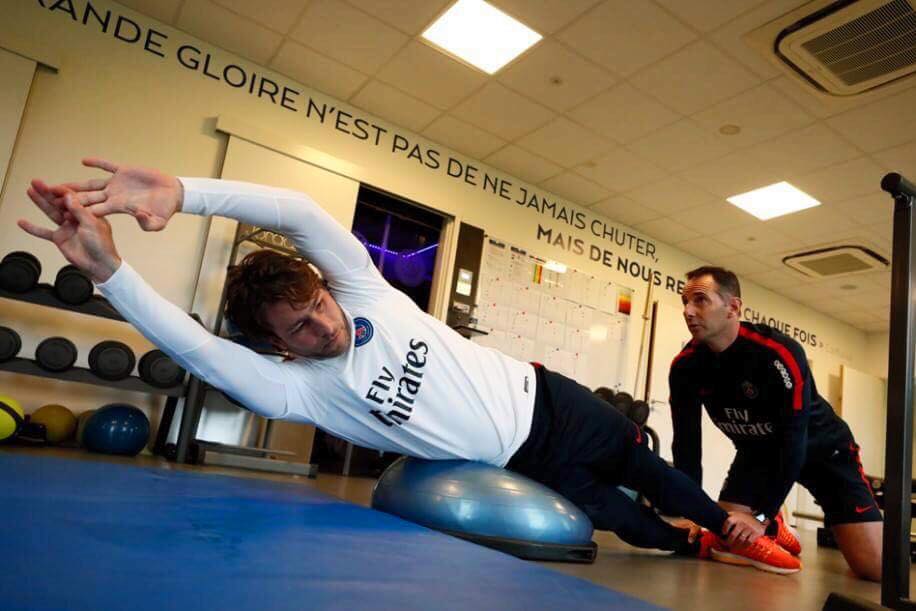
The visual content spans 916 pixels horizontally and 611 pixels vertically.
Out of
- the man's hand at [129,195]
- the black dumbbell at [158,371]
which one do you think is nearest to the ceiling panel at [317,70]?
the black dumbbell at [158,371]

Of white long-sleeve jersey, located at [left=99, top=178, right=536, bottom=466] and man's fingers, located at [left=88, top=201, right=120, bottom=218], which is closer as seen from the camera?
man's fingers, located at [left=88, top=201, right=120, bottom=218]

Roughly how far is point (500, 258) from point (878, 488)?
3656mm

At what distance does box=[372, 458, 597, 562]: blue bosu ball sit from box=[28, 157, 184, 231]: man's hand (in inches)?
41.8

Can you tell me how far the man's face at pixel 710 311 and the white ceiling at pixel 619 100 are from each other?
1613mm

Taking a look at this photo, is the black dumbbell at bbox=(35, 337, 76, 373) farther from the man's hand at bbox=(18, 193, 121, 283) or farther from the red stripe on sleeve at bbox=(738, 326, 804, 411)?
the red stripe on sleeve at bbox=(738, 326, 804, 411)

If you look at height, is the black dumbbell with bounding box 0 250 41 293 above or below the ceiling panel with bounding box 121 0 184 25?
below

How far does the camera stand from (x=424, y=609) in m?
0.89

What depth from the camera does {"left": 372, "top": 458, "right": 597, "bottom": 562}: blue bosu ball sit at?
5.76 feet

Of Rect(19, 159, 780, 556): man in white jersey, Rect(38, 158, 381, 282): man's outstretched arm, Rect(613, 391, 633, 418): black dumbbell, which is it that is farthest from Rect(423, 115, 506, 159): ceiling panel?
Rect(38, 158, 381, 282): man's outstretched arm

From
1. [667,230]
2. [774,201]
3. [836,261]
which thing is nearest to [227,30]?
[667,230]

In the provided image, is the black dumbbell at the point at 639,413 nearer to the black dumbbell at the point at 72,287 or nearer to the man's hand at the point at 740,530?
the man's hand at the point at 740,530

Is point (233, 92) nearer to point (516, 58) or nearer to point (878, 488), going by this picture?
point (516, 58)

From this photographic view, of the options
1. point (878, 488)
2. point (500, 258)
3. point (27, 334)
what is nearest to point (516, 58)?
point (500, 258)

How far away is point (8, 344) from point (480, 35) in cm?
301
